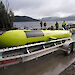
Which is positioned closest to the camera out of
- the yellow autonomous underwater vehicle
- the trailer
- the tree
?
the trailer

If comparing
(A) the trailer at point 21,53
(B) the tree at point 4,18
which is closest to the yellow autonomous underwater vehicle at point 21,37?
(A) the trailer at point 21,53

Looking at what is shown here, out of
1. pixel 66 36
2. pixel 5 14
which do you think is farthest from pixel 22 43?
pixel 5 14

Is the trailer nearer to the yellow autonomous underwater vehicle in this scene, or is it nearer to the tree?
the yellow autonomous underwater vehicle

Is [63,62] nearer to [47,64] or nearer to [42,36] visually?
[47,64]

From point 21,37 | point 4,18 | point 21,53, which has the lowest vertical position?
point 21,53

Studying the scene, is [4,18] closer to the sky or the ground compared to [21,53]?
closer to the sky

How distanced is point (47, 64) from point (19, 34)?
2394mm

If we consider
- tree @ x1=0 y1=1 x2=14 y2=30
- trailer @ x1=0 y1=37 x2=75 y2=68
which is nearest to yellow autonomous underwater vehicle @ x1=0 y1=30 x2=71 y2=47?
trailer @ x1=0 y1=37 x2=75 y2=68

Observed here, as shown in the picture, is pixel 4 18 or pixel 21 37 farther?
pixel 4 18

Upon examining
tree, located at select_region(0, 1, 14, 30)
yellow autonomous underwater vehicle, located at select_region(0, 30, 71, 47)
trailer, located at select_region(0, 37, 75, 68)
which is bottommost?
trailer, located at select_region(0, 37, 75, 68)

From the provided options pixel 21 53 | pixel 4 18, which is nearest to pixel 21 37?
pixel 21 53

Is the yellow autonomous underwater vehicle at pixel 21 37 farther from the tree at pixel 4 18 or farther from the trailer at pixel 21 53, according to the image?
the tree at pixel 4 18

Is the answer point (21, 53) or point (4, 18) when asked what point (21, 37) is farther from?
point (4, 18)

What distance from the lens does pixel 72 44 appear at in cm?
606
